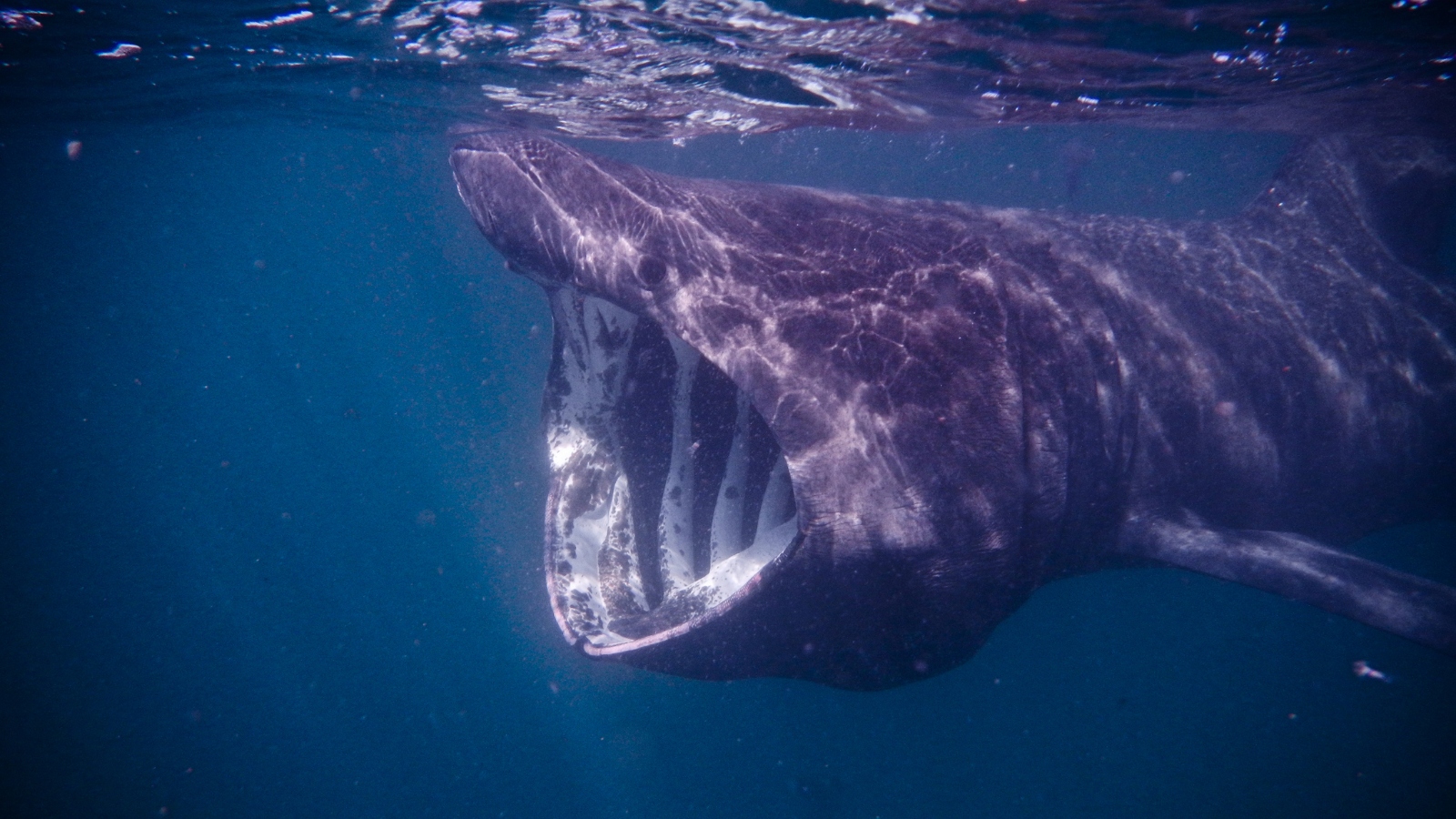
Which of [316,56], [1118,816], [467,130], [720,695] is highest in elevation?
[316,56]

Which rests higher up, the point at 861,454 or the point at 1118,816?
the point at 861,454

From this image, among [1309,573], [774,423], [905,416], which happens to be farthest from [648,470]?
[1309,573]

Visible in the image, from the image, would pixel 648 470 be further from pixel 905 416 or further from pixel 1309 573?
pixel 1309 573

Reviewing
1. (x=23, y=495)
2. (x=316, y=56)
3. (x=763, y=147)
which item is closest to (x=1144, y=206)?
(x=763, y=147)

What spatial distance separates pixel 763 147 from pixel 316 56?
2479cm

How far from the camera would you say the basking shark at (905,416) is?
2.86m

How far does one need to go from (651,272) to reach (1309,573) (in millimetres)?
3996

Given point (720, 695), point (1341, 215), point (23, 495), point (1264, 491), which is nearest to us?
point (1264, 491)

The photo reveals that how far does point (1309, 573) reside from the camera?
12.1ft

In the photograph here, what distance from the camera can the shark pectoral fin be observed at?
3418 mm

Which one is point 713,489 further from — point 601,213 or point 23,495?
point 23,495

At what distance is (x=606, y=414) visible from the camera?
167 inches

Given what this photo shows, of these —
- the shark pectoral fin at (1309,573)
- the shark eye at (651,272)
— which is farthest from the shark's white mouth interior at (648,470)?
the shark pectoral fin at (1309,573)

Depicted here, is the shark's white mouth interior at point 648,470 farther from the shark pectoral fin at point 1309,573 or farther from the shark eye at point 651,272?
the shark pectoral fin at point 1309,573
